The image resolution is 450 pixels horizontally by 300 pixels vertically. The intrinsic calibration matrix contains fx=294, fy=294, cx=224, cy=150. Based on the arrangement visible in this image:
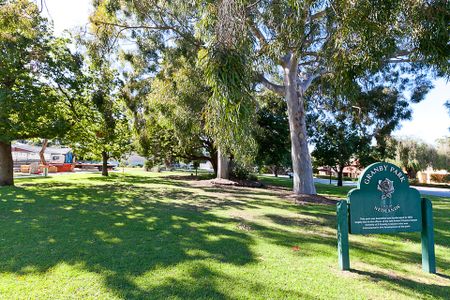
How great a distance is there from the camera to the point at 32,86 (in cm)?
1370

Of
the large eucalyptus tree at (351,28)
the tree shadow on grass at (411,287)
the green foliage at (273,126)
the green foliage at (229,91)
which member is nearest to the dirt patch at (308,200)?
the large eucalyptus tree at (351,28)

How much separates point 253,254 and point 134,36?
13.8 m

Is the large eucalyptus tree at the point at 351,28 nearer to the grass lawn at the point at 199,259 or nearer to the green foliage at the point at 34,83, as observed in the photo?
the grass lawn at the point at 199,259

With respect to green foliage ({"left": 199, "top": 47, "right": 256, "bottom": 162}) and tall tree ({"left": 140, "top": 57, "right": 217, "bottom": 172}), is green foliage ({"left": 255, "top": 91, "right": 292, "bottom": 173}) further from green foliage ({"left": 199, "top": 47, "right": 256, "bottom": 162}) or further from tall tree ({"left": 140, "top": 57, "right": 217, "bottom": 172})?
green foliage ({"left": 199, "top": 47, "right": 256, "bottom": 162})

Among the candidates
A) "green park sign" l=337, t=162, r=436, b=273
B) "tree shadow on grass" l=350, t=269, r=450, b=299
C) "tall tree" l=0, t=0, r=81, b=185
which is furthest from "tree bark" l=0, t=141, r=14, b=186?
"tree shadow on grass" l=350, t=269, r=450, b=299

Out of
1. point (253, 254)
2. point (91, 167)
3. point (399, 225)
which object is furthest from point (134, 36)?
point (91, 167)

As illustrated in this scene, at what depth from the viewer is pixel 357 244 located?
231 inches

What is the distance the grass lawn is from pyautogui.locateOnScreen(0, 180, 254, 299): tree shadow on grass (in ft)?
0.06

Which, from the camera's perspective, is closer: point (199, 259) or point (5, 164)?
point (199, 259)

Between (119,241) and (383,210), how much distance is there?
4495 mm

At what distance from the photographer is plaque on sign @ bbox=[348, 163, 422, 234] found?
4301 mm

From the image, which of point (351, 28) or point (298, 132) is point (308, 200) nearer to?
point (298, 132)

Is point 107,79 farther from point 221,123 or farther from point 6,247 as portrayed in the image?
point 221,123

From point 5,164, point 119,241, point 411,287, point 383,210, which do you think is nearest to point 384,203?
point 383,210
